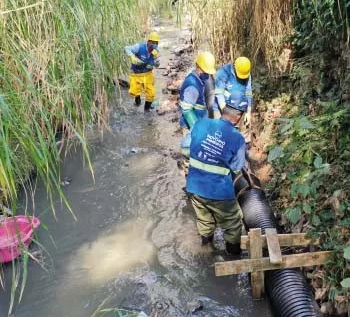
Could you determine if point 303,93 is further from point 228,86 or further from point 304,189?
point 304,189

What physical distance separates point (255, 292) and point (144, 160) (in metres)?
3.39

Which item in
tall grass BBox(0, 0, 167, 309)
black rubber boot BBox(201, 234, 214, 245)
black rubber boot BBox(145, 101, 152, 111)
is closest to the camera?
tall grass BBox(0, 0, 167, 309)

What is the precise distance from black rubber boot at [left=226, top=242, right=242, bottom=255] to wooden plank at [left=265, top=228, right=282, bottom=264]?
86cm

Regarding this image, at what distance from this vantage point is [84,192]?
19.0ft

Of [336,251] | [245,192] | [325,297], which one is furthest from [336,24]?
[325,297]

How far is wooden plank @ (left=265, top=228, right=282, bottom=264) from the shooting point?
3.42m

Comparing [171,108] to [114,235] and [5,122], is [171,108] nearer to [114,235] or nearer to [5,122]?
[114,235]

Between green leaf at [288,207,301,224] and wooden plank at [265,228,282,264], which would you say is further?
green leaf at [288,207,301,224]

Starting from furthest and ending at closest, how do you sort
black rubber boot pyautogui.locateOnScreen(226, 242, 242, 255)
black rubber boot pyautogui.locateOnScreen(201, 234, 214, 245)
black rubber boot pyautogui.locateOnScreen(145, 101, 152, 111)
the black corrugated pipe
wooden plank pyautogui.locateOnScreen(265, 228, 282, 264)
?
black rubber boot pyautogui.locateOnScreen(145, 101, 152, 111), black rubber boot pyautogui.locateOnScreen(201, 234, 214, 245), black rubber boot pyautogui.locateOnScreen(226, 242, 242, 255), wooden plank pyautogui.locateOnScreen(265, 228, 282, 264), the black corrugated pipe

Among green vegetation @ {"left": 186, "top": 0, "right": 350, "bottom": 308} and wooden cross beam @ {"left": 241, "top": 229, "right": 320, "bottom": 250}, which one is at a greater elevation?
green vegetation @ {"left": 186, "top": 0, "right": 350, "bottom": 308}

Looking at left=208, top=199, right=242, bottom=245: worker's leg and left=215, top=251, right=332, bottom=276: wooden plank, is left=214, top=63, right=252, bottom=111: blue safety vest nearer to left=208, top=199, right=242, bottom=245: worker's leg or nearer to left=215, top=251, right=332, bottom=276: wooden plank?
left=208, top=199, right=242, bottom=245: worker's leg

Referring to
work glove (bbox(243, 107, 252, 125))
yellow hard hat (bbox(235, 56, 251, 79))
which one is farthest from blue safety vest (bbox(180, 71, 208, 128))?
work glove (bbox(243, 107, 252, 125))

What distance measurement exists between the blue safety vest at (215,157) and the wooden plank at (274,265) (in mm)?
755

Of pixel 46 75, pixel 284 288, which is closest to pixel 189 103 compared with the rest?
pixel 46 75
